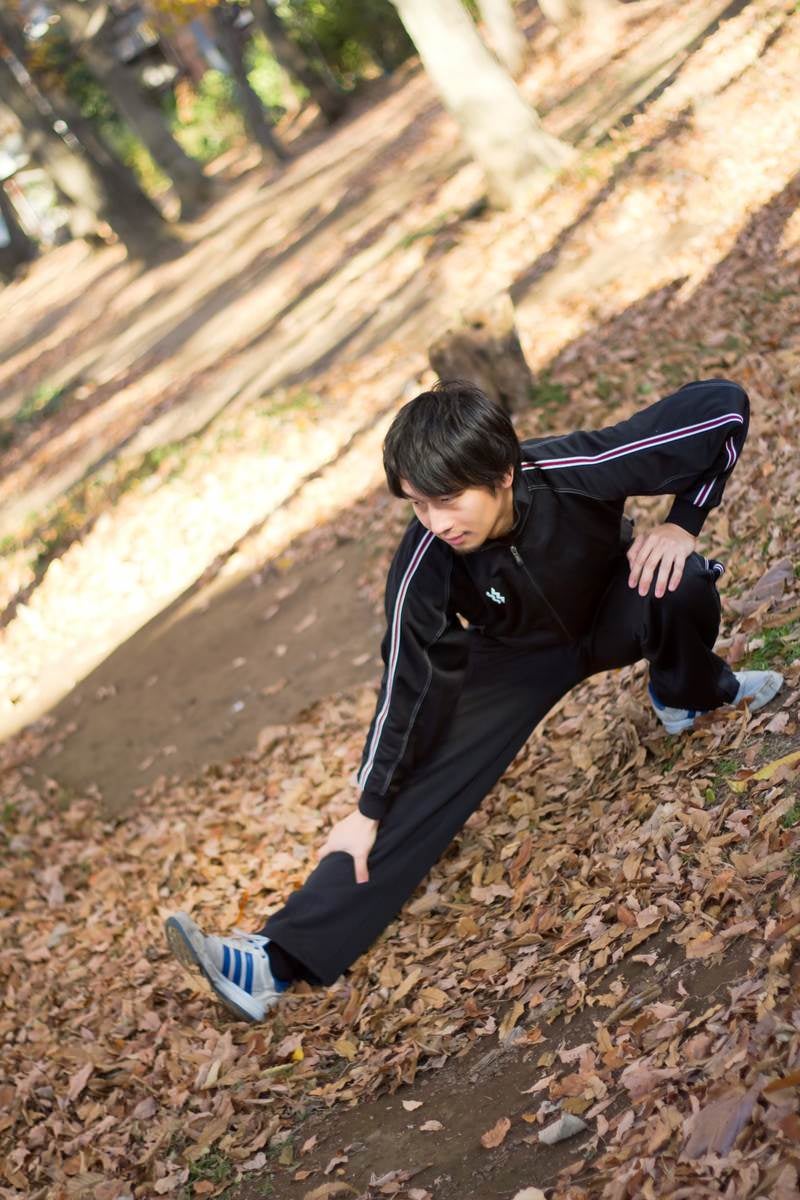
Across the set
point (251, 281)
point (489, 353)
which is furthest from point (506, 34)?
point (489, 353)

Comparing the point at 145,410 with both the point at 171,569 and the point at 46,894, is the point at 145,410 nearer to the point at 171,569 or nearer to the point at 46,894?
the point at 171,569

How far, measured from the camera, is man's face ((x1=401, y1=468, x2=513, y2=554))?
3.55 metres

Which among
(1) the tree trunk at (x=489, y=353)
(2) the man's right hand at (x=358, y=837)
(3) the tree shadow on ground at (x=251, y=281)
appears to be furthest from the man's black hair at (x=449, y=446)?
(3) the tree shadow on ground at (x=251, y=281)

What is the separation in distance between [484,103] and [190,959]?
11216 mm

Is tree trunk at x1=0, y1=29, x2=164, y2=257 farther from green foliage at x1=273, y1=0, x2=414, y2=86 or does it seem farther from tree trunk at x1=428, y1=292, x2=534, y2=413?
tree trunk at x1=428, y1=292, x2=534, y2=413

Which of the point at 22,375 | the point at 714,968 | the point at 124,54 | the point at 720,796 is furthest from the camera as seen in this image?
the point at 124,54

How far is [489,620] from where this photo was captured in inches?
164

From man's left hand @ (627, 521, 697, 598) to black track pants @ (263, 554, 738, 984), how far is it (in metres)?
0.24

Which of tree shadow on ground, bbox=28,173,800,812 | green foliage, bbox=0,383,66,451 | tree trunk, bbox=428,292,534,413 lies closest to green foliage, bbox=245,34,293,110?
green foliage, bbox=0,383,66,451

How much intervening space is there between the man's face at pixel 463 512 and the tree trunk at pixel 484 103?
10.6 metres

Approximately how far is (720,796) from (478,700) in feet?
3.05

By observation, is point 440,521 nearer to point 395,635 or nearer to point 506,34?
point 395,635

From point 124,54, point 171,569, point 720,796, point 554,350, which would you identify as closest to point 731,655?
point 720,796

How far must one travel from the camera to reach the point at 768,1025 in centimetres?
282
